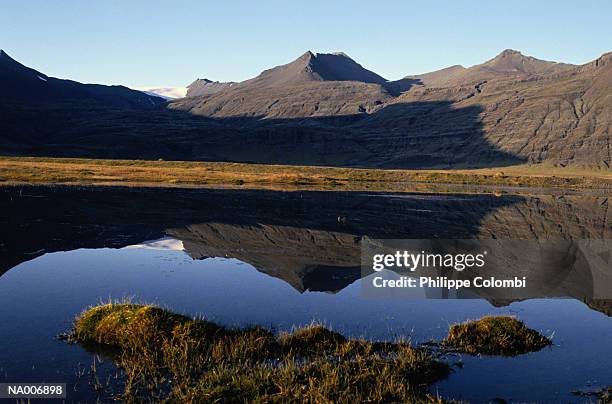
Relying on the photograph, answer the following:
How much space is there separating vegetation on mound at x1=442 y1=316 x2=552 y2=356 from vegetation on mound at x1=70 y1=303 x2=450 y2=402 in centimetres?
193

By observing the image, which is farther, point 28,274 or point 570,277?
point 570,277

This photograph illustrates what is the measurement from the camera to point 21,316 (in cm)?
2106

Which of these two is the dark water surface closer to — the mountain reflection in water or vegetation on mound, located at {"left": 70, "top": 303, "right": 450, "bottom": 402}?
the mountain reflection in water

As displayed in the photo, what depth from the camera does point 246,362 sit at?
16.3 meters

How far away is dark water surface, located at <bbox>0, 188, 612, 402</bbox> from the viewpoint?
17.1m

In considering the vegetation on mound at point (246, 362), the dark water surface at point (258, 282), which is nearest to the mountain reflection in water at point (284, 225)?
the dark water surface at point (258, 282)

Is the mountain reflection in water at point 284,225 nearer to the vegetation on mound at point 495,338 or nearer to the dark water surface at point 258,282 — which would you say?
the dark water surface at point 258,282

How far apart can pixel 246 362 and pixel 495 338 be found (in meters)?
8.89

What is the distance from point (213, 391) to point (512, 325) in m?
11.8

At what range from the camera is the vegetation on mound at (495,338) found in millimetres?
19219

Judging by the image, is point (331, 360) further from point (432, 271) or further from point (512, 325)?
point (432, 271)

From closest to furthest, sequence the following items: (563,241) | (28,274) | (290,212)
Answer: (28,274) → (563,241) → (290,212)

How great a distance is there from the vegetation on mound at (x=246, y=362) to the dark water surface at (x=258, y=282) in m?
1.03

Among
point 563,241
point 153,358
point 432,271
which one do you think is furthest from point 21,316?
point 563,241
